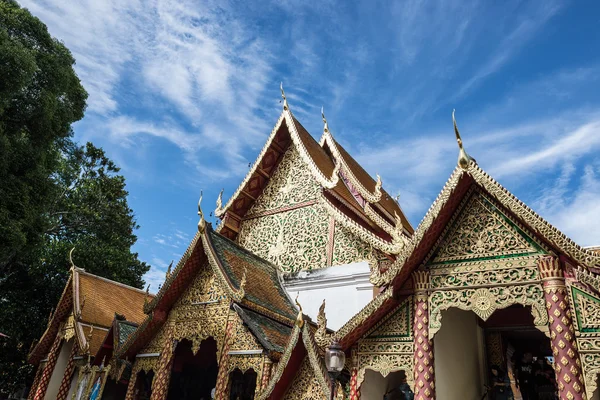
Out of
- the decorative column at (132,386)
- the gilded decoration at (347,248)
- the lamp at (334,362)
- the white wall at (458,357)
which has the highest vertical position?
the gilded decoration at (347,248)

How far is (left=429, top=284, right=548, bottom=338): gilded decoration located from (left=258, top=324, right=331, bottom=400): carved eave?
62.8 inches

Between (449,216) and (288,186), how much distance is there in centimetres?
590

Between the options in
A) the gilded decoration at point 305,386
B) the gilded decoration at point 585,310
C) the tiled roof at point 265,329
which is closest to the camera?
the gilded decoration at point 585,310

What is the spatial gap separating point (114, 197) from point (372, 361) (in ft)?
63.5

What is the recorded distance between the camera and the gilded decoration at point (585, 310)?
4.39m

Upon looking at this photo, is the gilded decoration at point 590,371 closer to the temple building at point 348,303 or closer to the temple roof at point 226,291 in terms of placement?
the temple building at point 348,303

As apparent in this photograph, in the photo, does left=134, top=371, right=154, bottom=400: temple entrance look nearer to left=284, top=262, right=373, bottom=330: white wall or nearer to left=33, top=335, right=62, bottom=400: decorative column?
left=284, top=262, right=373, bottom=330: white wall

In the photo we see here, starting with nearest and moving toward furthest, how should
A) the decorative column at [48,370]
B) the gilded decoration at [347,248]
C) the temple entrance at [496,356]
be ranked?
the temple entrance at [496,356] → the gilded decoration at [347,248] → the decorative column at [48,370]

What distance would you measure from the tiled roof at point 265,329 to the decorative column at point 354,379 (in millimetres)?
1385

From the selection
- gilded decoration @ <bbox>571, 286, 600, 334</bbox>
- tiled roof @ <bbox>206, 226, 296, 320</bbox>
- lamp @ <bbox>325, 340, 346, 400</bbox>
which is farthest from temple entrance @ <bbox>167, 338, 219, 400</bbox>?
gilded decoration @ <bbox>571, 286, 600, 334</bbox>

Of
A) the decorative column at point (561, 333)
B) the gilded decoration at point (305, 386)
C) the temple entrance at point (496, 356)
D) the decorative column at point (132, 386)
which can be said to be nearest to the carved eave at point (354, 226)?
the temple entrance at point (496, 356)

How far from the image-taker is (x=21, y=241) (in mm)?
10312

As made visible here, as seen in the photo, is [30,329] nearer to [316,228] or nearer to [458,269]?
[316,228]

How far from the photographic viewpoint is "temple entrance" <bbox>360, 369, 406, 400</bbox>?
579 cm
